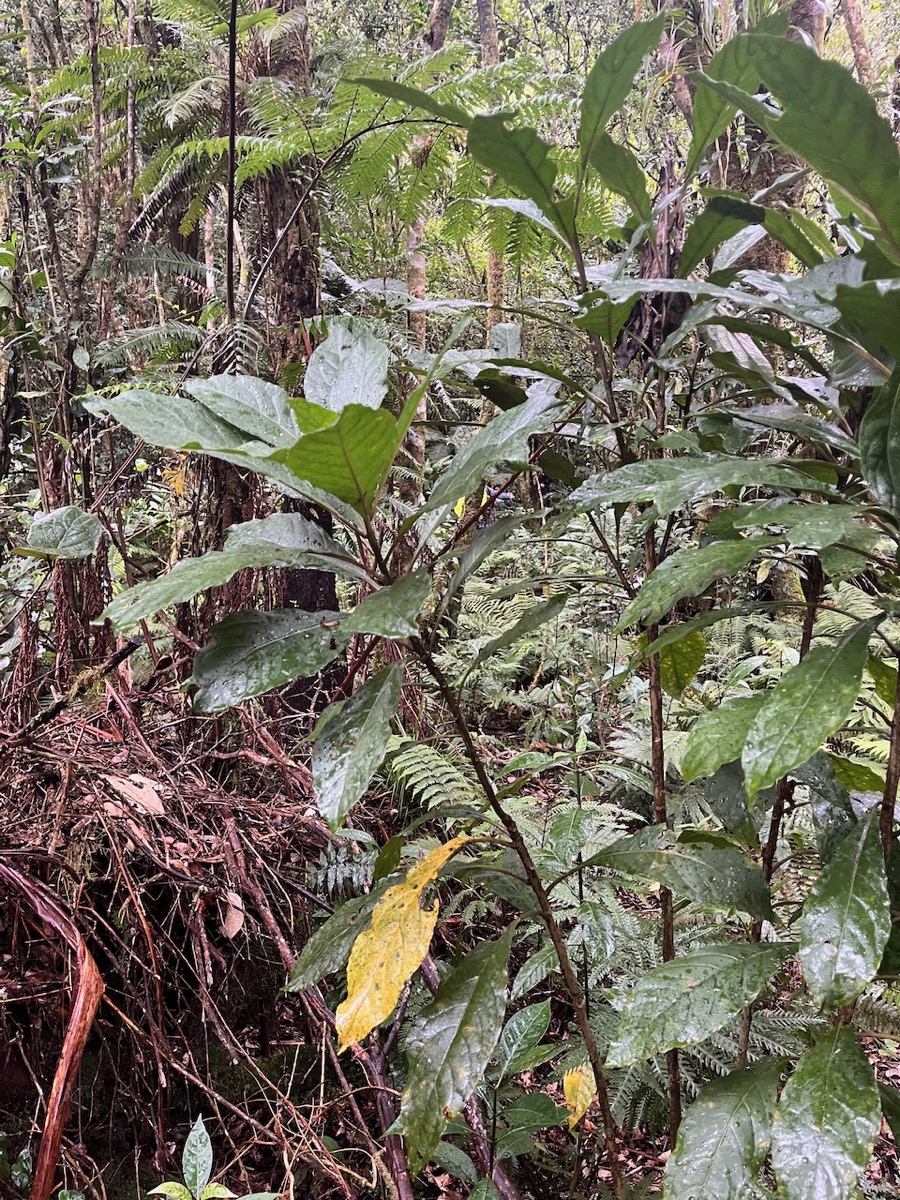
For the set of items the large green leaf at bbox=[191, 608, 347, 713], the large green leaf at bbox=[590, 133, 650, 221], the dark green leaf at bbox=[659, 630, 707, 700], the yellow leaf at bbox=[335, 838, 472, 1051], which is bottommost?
the yellow leaf at bbox=[335, 838, 472, 1051]

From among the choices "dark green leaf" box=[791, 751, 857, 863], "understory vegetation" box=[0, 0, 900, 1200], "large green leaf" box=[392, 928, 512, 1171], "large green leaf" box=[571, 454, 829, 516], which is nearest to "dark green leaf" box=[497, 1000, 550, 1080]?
"understory vegetation" box=[0, 0, 900, 1200]

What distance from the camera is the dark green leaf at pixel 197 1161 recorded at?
3.14 ft

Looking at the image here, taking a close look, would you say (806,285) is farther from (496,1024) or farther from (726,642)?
(726,642)

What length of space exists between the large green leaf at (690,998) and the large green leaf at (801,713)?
0.80 ft

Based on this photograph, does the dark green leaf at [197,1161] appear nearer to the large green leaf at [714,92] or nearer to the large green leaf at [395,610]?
the large green leaf at [395,610]

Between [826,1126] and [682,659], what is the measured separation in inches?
23.7

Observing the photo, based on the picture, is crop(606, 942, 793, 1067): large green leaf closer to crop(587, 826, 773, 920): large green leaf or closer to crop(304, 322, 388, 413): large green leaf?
crop(587, 826, 773, 920): large green leaf

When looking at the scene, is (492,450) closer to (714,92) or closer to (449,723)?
(714,92)

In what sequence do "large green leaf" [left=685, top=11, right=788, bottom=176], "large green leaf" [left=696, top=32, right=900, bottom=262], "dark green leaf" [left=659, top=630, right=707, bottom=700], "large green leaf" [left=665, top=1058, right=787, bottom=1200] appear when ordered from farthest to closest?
"dark green leaf" [left=659, top=630, right=707, bottom=700] < "large green leaf" [left=685, top=11, right=788, bottom=176] < "large green leaf" [left=665, top=1058, right=787, bottom=1200] < "large green leaf" [left=696, top=32, right=900, bottom=262]

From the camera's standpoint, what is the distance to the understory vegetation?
658 millimetres

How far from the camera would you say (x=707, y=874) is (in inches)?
32.0

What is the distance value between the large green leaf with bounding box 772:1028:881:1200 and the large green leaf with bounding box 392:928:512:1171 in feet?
0.88

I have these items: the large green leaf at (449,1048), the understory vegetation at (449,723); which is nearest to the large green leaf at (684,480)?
the understory vegetation at (449,723)

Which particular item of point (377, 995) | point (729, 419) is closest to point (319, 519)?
point (729, 419)
